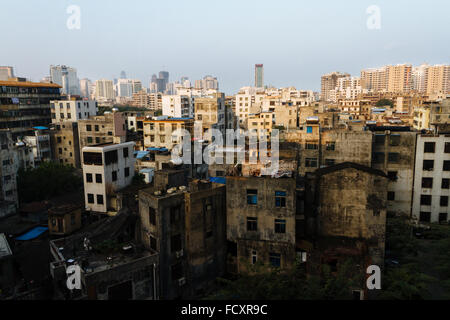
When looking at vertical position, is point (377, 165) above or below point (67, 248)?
above

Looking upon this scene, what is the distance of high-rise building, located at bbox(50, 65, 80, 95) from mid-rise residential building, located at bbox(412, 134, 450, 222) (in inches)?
5008

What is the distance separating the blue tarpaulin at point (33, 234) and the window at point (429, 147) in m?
37.4

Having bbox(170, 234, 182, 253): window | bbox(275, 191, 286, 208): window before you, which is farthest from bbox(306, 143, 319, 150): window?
bbox(170, 234, 182, 253): window

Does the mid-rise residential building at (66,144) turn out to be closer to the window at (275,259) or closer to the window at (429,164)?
the window at (275,259)

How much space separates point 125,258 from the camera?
21.3 meters

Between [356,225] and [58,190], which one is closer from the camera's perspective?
[356,225]

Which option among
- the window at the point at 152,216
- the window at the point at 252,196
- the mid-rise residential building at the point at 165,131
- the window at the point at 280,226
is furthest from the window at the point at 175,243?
the mid-rise residential building at the point at 165,131

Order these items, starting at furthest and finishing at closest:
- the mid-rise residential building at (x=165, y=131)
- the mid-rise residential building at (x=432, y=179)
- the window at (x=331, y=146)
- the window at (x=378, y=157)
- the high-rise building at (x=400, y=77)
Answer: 1. the high-rise building at (x=400, y=77)
2. the mid-rise residential building at (x=165, y=131)
3. the window at (x=331, y=146)
4. the window at (x=378, y=157)
5. the mid-rise residential building at (x=432, y=179)

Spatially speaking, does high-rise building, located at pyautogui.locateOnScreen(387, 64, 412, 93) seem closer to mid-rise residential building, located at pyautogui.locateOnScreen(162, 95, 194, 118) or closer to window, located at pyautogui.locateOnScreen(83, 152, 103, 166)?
mid-rise residential building, located at pyautogui.locateOnScreen(162, 95, 194, 118)

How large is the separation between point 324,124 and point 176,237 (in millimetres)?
41314

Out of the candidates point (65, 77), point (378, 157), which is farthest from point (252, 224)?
point (65, 77)

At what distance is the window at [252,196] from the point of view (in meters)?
23.5

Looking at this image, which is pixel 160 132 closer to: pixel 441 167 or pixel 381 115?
pixel 441 167
